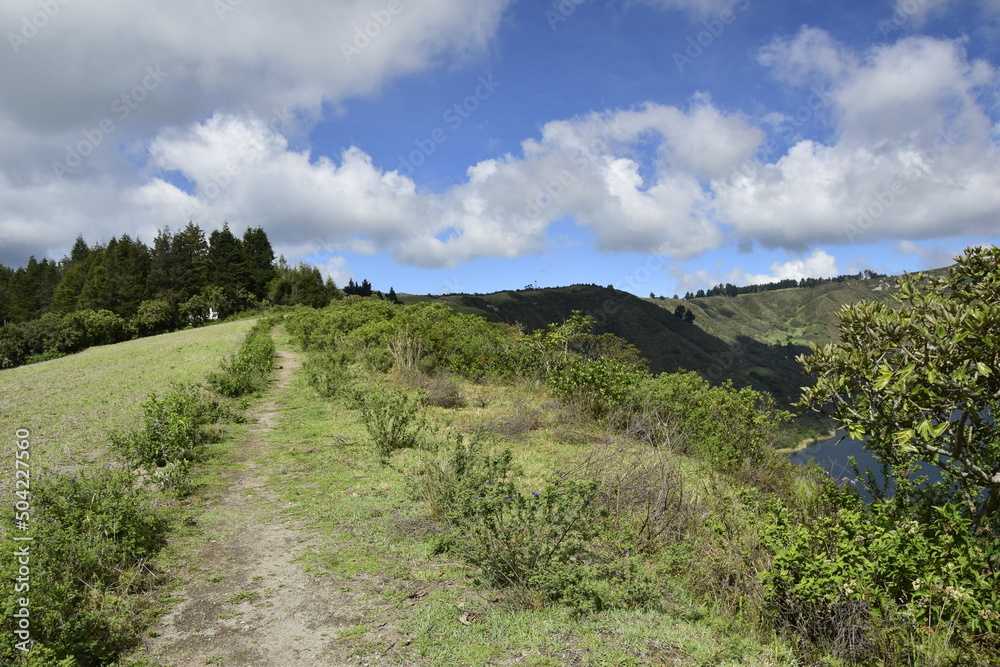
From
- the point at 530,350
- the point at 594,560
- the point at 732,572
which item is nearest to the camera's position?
the point at 732,572

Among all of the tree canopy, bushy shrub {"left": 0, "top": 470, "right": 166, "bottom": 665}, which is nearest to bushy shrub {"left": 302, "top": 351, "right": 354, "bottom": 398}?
bushy shrub {"left": 0, "top": 470, "right": 166, "bottom": 665}

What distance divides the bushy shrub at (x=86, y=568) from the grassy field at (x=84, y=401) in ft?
7.06

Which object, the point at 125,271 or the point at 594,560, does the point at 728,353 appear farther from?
the point at 594,560

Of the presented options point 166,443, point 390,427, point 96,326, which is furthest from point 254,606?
point 96,326

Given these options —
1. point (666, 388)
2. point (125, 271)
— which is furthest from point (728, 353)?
point (666, 388)

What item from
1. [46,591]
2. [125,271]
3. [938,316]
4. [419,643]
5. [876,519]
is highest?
[125,271]

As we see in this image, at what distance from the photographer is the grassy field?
273 inches

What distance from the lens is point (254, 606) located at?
3734mm

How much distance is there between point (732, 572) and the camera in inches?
150

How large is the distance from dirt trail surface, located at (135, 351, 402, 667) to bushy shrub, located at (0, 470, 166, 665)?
279 millimetres

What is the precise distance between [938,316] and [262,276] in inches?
2277

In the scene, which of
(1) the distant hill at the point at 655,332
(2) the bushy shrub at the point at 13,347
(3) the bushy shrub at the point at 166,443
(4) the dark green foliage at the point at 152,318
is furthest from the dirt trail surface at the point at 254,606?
(1) the distant hill at the point at 655,332

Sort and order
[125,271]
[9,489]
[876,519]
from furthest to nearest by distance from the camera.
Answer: [125,271] → [9,489] → [876,519]

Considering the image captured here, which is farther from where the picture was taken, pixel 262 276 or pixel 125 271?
pixel 262 276
